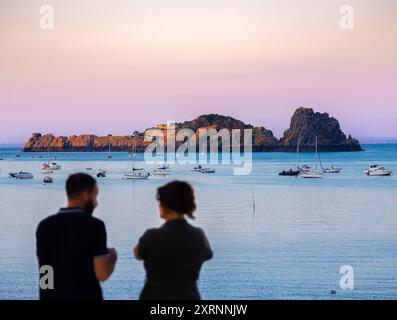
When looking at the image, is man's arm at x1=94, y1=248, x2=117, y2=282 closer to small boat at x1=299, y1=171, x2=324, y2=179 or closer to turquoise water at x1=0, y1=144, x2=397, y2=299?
turquoise water at x1=0, y1=144, x2=397, y2=299

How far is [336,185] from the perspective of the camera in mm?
57438

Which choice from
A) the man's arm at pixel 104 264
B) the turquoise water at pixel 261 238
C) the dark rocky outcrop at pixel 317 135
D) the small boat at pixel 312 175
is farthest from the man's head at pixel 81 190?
the dark rocky outcrop at pixel 317 135

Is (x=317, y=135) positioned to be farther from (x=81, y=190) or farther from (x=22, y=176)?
(x=81, y=190)

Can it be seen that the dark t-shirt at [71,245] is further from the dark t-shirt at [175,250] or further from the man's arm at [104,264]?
the dark t-shirt at [175,250]

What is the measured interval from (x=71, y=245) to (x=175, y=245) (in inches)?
16.9

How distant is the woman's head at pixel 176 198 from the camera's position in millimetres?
3119

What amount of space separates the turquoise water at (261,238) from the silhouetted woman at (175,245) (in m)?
14.1

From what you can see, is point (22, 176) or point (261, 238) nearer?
point (261, 238)

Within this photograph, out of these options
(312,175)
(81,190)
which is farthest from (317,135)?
(81,190)

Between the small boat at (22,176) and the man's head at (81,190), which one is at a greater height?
the man's head at (81,190)

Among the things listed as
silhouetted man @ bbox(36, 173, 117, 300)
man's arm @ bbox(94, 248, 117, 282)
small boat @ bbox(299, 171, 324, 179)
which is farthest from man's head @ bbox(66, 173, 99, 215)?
small boat @ bbox(299, 171, 324, 179)

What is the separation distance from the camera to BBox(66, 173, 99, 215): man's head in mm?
3201

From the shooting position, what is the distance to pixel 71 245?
10.4 feet

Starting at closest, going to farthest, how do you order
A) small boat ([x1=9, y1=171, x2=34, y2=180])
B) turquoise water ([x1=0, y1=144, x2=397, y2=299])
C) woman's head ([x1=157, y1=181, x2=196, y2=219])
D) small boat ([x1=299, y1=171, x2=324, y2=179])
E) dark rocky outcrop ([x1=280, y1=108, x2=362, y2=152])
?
woman's head ([x1=157, y1=181, x2=196, y2=219]) → turquoise water ([x1=0, y1=144, x2=397, y2=299]) → small boat ([x1=299, y1=171, x2=324, y2=179]) → small boat ([x1=9, y1=171, x2=34, y2=180]) → dark rocky outcrop ([x1=280, y1=108, x2=362, y2=152])
